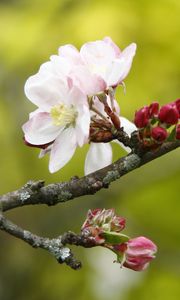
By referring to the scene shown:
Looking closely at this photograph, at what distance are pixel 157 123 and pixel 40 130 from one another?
0.28 meters

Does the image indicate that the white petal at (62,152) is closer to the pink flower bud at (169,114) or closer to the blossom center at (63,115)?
the blossom center at (63,115)

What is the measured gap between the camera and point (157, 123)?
1.90 meters

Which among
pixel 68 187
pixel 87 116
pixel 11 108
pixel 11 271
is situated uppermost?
pixel 11 108

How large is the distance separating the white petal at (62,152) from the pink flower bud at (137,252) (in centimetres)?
25

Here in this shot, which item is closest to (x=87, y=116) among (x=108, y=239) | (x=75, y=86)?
(x=75, y=86)

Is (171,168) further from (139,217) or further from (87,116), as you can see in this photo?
(87,116)

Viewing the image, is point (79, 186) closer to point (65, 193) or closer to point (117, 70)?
point (65, 193)

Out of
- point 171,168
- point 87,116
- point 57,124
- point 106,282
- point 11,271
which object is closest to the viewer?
point 87,116

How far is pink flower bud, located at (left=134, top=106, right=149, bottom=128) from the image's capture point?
1874mm

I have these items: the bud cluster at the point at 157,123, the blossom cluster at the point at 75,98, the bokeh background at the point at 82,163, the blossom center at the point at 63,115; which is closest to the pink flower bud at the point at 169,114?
the bud cluster at the point at 157,123

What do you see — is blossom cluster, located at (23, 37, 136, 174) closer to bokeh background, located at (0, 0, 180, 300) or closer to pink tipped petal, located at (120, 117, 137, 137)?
pink tipped petal, located at (120, 117, 137, 137)

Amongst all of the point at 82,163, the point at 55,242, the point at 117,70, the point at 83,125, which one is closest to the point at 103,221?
the point at 55,242

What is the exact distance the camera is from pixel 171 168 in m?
4.15

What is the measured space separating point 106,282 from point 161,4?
165 centimetres
